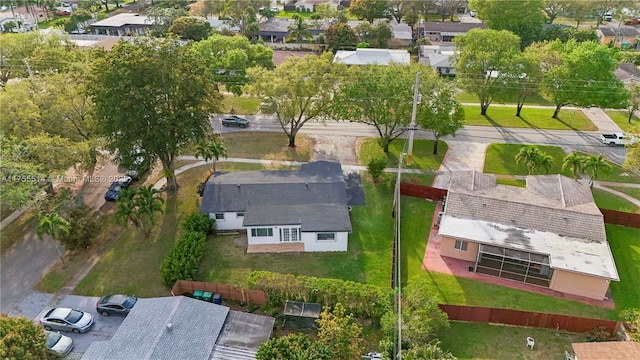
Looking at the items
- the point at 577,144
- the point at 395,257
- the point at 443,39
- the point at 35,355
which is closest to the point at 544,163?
the point at 577,144

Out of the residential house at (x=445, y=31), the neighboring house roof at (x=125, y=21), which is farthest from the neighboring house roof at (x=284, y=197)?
the neighboring house roof at (x=125, y=21)

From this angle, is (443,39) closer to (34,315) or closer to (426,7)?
(426,7)

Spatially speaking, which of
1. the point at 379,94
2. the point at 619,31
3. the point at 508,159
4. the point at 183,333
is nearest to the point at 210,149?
the point at 379,94

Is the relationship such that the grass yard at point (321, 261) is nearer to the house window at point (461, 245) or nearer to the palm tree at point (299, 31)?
the house window at point (461, 245)

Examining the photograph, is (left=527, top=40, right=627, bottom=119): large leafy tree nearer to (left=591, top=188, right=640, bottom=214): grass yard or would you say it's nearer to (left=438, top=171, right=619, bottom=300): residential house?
(left=591, top=188, right=640, bottom=214): grass yard

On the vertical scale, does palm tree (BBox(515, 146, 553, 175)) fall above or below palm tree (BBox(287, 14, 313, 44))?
below

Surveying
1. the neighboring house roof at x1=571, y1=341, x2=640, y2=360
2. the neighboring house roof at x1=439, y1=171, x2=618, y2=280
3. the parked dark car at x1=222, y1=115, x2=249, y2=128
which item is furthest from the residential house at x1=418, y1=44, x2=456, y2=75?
the neighboring house roof at x1=571, y1=341, x2=640, y2=360
